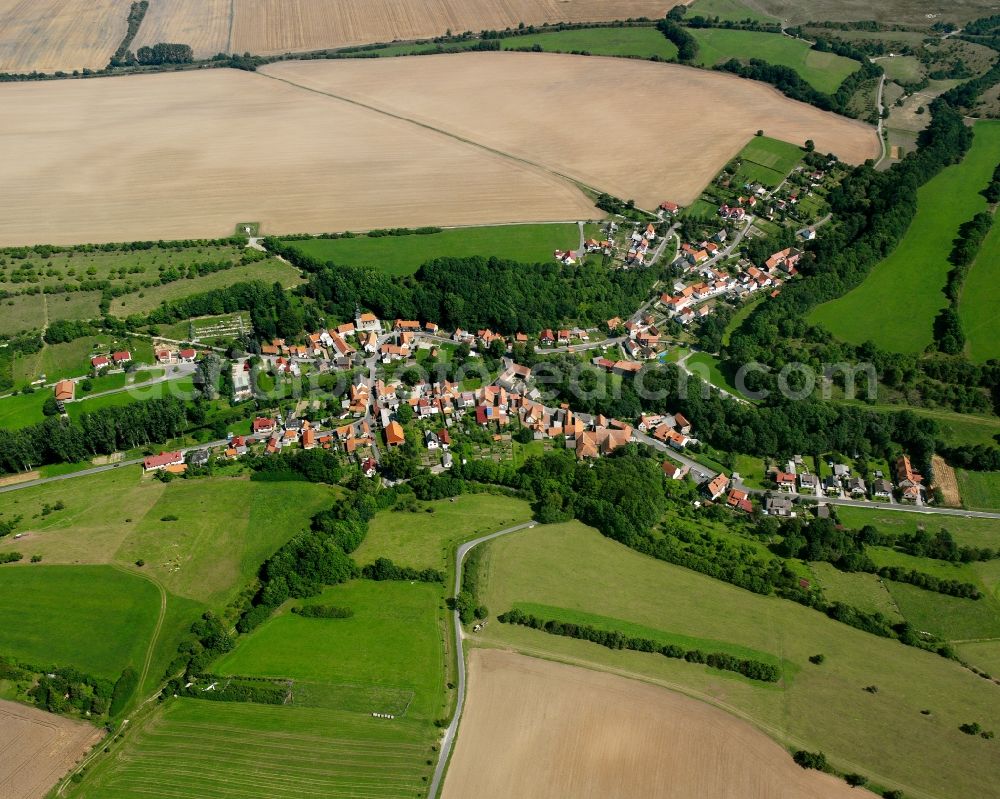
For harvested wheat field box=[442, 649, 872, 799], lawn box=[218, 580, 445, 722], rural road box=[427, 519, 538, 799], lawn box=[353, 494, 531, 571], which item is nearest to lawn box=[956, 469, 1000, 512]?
harvested wheat field box=[442, 649, 872, 799]

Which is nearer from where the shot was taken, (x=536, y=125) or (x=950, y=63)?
(x=536, y=125)

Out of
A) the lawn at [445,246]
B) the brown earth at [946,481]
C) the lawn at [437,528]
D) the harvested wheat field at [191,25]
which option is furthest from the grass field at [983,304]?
the harvested wheat field at [191,25]

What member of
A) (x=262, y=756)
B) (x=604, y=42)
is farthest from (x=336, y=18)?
(x=262, y=756)

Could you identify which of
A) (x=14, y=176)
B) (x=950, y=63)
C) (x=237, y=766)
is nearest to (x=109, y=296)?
(x=14, y=176)

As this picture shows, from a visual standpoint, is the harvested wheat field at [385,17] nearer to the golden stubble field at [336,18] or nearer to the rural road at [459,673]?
the golden stubble field at [336,18]

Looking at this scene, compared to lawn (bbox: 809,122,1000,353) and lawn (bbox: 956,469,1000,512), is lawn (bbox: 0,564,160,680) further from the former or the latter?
lawn (bbox: 809,122,1000,353)

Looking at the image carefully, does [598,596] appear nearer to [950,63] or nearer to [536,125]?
[536,125]
